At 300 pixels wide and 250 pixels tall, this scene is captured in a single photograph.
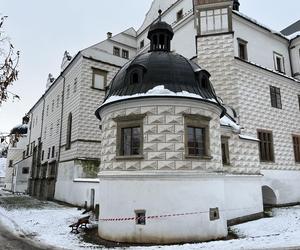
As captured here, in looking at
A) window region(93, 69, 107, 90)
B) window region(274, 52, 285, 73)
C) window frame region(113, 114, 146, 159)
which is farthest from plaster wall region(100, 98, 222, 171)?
window region(274, 52, 285, 73)

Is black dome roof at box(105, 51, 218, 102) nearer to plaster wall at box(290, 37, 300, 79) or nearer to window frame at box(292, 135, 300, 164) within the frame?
window frame at box(292, 135, 300, 164)

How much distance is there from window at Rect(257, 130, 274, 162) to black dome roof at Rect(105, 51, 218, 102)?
908 cm

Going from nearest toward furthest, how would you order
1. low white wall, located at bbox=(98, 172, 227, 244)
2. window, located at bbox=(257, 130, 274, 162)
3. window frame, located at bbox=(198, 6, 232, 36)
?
low white wall, located at bbox=(98, 172, 227, 244)
window, located at bbox=(257, 130, 274, 162)
window frame, located at bbox=(198, 6, 232, 36)

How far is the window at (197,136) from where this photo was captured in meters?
11.3

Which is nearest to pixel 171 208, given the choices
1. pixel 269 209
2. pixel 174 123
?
pixel 174 123

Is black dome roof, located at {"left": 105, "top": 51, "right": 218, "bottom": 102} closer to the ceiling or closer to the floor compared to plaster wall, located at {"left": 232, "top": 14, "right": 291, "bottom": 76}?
closer to the floor

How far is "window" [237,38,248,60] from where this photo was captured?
20.8 metres

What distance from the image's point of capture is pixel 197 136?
11.6m

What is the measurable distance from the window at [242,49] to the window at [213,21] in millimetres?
1518

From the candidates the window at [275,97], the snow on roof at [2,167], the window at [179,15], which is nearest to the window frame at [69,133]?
the window at [179,15]

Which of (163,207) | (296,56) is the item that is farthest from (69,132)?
(296,56)

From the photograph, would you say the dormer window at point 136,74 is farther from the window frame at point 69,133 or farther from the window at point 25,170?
the window at point 25,170

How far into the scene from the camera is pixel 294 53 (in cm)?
2473

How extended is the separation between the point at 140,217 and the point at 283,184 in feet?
44.3
